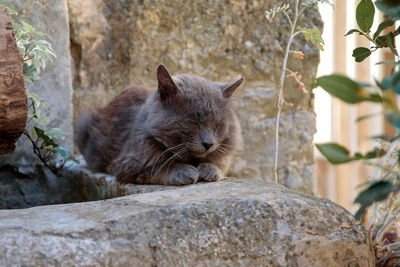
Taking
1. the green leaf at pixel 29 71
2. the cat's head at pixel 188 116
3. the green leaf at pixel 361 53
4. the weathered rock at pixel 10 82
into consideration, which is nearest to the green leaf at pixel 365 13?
the green leaf at pixel 361 53

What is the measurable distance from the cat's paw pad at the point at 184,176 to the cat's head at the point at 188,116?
0.37 feet

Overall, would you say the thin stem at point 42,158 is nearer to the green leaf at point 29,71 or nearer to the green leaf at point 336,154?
the green leaf at point 29,71

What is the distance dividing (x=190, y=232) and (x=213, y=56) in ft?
6.44

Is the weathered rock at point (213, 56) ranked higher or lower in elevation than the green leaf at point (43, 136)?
higher

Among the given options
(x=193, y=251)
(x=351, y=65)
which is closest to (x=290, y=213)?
(x=193, y=251)

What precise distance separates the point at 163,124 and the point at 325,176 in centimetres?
402

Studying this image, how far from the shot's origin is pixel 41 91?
120 inches

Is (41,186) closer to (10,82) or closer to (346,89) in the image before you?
(10,82)

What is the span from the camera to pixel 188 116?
7.96 feet

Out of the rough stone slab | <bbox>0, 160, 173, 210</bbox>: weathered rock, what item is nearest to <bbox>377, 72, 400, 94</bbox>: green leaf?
the rough stone slab

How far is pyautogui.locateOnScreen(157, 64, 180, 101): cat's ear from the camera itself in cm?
242

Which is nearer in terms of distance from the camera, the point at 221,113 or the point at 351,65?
the point at 221,113

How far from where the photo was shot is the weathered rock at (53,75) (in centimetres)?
299

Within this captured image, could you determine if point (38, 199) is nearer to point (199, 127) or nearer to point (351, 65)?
point (199, 127)
